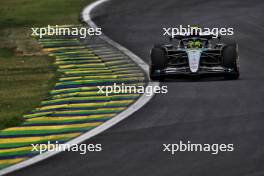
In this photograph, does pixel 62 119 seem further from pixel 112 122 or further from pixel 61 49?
pixel 61 49

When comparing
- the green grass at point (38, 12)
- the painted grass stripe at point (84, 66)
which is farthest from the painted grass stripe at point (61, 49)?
the green grass at point (38, 12)

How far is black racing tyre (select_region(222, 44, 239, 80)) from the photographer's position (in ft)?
76.3

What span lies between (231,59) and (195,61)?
0.94 meters

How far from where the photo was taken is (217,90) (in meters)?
21.9

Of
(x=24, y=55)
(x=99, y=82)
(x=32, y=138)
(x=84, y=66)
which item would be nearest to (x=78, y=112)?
(x=32, y=138)

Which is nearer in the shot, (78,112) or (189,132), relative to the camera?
(189,132)

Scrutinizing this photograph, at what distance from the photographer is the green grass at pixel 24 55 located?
69.2ft

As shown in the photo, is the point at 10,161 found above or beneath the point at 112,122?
beneath

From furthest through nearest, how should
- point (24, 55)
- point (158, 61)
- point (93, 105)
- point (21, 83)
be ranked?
point (24, 55) < point (21, 83) < point (158, 61) < point (93, 105)

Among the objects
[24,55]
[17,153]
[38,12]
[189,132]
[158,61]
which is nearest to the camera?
[17,153]

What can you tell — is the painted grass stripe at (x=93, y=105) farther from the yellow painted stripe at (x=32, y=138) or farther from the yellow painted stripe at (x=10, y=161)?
the yellow painted stripe at (x=10, y=161)

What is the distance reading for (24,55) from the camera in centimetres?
2986

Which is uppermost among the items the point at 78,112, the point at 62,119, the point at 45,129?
the point at 78,112

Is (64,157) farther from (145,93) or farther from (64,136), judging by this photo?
(145,93)
